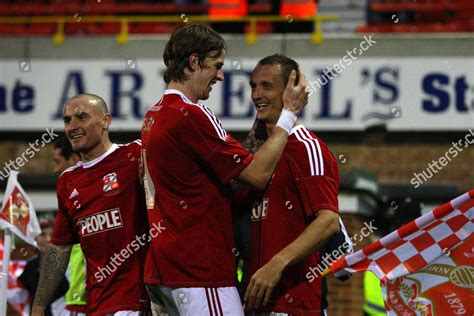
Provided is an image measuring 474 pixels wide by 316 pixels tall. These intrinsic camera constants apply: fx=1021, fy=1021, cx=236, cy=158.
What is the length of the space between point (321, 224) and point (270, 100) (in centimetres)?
70

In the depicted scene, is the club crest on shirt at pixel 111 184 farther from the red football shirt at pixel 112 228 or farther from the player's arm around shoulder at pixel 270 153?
the player's arm around shoulder at pixel 270 153

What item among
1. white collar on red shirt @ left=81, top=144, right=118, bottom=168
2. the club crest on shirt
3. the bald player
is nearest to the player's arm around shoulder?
the bald player

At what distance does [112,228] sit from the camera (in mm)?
5766

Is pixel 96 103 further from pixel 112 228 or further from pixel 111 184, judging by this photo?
pixel 112 228

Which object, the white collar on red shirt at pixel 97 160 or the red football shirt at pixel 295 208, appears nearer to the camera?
the red football shirt at pixel 295 208

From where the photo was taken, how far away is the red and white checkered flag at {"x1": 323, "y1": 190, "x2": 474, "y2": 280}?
18.1 feet

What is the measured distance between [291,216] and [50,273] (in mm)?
1904

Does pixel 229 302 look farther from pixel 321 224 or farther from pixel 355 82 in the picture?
pixel 355 82

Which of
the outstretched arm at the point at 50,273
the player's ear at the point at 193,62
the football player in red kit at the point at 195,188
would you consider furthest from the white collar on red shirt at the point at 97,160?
the player's ear at the point at 193,62

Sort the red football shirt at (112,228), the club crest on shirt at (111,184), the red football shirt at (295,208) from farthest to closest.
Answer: the club crest on shirt at (111,184), the red football shirt at (112,228), the red football shirt at (295,208)

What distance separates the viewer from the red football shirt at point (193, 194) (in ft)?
15.6

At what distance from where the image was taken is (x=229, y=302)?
4773 mm

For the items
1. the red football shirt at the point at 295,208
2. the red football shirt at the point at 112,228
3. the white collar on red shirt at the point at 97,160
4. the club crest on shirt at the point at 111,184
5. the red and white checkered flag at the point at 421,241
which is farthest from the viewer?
the white collar on red shirt at the point at 97,160

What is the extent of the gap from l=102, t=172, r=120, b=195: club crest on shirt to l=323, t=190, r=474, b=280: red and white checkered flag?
4.70ft
